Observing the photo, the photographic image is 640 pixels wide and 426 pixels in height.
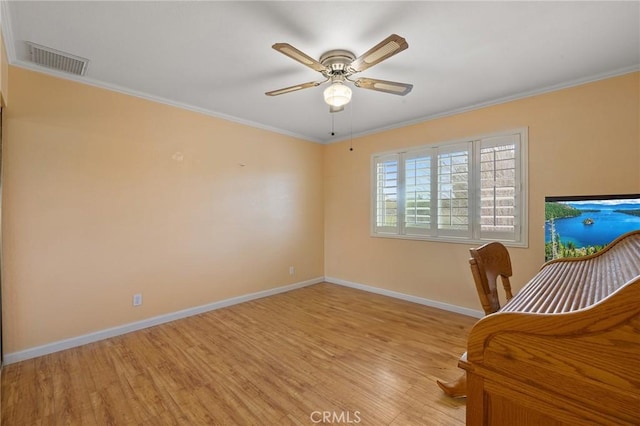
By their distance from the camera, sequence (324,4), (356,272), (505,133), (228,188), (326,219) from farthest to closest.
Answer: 1. (326,219)
2. (356,272)
3. (228,188)
4. (505,133)
5. (324,4)

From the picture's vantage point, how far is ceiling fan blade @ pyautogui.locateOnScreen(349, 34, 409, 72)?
1630 millimetres

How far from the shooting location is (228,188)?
3846 mm

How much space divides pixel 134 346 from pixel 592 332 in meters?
3.33

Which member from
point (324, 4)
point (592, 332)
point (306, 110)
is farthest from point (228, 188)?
point (592, 332)

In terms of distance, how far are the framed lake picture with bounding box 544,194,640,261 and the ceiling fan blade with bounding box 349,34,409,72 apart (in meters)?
2.19

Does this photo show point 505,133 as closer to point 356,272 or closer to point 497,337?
point 356,272

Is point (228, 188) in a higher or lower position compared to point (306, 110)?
lower

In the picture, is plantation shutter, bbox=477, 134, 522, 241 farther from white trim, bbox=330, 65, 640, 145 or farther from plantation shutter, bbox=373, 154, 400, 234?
plantation shutter, bbox=373, 154, 400, 234

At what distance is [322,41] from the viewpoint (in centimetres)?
213

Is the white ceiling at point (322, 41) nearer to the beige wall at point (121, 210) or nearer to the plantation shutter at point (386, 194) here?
the beige wall at point (121, 210)

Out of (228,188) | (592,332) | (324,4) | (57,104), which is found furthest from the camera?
(228,188)

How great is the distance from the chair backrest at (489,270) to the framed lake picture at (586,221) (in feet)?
4.74

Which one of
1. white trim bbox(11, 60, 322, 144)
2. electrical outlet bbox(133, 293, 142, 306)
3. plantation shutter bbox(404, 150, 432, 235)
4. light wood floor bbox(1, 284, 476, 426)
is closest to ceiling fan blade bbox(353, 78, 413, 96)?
plantation shutter bbox(404, 150, 432, 235)

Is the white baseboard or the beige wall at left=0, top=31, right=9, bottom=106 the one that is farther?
the white baseboard
